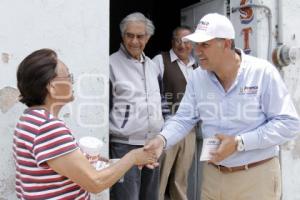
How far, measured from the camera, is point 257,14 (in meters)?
4.00

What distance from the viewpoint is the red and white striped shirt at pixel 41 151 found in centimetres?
180

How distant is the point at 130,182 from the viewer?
3.39 meters

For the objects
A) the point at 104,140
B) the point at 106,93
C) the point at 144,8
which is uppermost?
the point at 144,8

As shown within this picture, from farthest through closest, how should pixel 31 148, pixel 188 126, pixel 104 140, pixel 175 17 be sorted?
pixel 175 17 → pixel 104 140 → pixel 188 126 → pixel 31 148

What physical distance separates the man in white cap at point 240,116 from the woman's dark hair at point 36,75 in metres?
0.92

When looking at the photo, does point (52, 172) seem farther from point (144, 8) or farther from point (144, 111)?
point (144, 8)

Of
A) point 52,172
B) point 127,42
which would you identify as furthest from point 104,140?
point 52,172

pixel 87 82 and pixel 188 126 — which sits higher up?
pixel 87 82

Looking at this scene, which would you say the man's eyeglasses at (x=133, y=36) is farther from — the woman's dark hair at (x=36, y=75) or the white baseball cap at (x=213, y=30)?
the woman's dark hair at (x=36, y=75)

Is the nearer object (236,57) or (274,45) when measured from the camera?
(236,57)

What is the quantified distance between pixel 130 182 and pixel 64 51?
1.15 metres

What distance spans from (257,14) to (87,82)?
1835 mm

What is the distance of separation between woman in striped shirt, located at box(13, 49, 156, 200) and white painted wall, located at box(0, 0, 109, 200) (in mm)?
889

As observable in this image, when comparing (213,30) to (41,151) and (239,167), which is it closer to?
(239,167)
